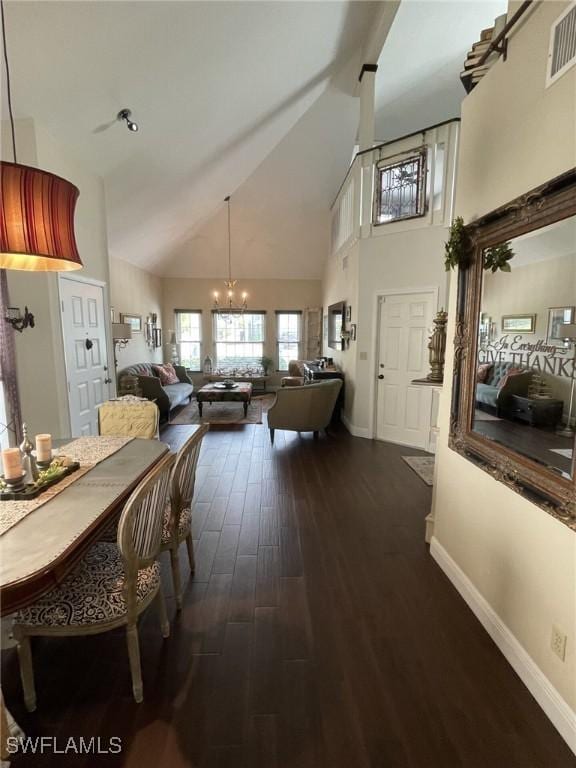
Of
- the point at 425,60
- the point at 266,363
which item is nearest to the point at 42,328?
the point at 425,60

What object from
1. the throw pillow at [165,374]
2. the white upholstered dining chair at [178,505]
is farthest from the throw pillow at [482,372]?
the throw pillow at [165,374]

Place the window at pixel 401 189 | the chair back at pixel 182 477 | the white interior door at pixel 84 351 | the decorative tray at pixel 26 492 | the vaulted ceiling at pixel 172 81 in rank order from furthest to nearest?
the window at pixel 401 189, the white interior door at pixel 84 351, the vaulted ceiling at pixel 172 81, the chair back at pixel 182 477, the decorative tray at pixel 26 492

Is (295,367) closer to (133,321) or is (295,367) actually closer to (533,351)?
(133,321)

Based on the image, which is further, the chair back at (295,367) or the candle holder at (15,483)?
the chair back at (295,367)

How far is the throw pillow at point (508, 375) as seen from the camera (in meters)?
1.73

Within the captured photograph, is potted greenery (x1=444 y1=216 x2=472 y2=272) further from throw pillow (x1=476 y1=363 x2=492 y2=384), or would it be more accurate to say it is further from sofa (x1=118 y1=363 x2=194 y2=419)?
sofa (x1=118 y1=363 x2=194 y2=419)

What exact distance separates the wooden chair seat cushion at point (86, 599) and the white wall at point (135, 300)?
17.3 ft

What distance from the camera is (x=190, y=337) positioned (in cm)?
921

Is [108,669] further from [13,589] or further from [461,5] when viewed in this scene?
[461,5]

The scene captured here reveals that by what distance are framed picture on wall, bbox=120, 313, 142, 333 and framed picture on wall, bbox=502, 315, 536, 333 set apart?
620 cm

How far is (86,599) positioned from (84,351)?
307cm

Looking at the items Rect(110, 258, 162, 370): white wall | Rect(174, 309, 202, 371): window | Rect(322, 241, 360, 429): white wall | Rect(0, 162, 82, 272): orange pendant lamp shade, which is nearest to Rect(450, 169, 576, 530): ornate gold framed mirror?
Rect(0, 162, 82, 272): orange pendant lamp shade

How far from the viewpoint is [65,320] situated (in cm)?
349

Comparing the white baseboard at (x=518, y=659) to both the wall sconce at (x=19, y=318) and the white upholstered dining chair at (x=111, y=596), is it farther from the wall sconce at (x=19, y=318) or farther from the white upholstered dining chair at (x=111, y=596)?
the wall sconce at (x=19, y=318)
